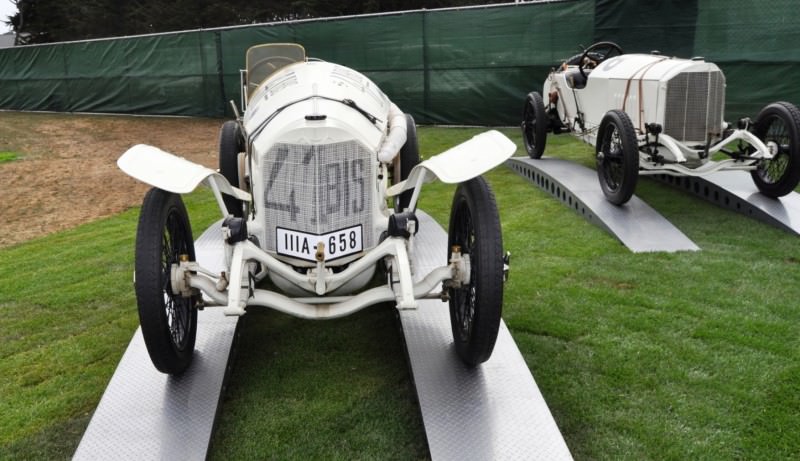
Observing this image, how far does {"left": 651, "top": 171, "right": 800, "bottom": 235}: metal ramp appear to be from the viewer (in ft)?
18.9

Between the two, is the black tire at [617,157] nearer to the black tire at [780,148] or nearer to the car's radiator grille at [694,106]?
the car's radiator grille at [694,106]

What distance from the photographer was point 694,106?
20.3ft

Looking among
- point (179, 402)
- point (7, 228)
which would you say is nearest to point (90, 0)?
point (7, 228)

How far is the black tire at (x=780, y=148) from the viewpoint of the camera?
584 centimetres

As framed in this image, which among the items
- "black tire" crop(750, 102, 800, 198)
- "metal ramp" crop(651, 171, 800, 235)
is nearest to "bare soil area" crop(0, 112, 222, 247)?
"metal ramp" crop(651, 171, 800, 235)

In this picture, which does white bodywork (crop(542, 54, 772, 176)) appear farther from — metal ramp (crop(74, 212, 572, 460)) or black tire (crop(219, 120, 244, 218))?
black tire (crop(219, 120, 244, 218))

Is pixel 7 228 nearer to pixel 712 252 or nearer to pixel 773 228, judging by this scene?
pixel 712 252

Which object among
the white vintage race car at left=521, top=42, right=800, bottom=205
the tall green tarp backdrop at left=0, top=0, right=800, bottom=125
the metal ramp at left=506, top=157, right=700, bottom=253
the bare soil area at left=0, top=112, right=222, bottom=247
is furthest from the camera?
the tall green tarp backdrop at left=0, top=0, right=800, bottom=125

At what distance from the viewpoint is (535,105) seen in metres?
8.40

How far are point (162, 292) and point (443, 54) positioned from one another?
10.3 m

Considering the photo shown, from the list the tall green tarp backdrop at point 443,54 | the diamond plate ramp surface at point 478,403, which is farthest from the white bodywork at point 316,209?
the tall green tarp backdrop at point 443,54

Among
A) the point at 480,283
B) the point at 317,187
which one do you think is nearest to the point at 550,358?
the point at 480,283

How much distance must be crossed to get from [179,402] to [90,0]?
3687 cm

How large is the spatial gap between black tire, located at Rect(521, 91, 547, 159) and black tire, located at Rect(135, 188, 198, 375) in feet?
18.7
